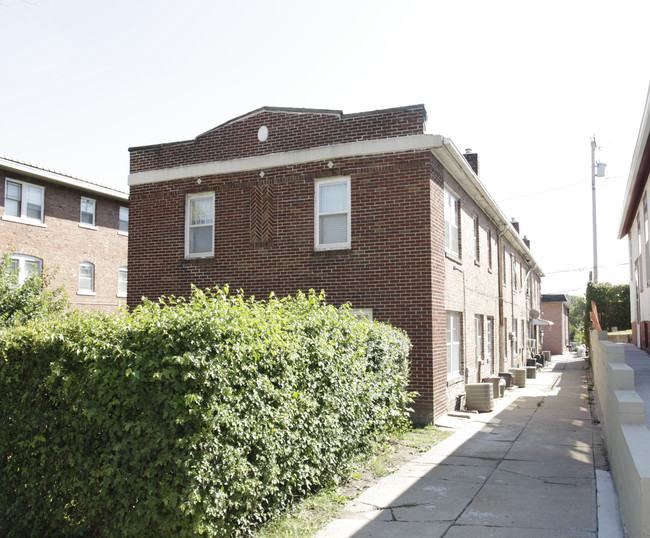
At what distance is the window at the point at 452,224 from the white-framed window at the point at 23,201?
16269 millimetres

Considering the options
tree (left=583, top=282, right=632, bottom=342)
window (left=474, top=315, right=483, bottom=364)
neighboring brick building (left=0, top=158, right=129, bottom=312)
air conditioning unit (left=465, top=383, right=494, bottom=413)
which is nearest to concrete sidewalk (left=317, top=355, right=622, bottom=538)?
air conditioning unit (left=465, top=383, right=494, bottom=413)

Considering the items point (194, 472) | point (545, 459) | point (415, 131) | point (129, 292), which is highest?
point (415, 131)

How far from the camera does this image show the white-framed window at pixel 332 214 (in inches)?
514

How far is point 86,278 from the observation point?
81.4 feet

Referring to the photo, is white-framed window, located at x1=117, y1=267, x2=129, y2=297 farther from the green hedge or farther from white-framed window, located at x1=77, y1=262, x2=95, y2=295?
the green hedge

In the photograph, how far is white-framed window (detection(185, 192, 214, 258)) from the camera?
14.6 m

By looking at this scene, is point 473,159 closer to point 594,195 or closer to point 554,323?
point 594,195

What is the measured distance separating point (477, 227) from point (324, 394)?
11.9 m

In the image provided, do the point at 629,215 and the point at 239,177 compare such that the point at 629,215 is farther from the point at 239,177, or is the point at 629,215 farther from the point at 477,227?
the point at 239,177

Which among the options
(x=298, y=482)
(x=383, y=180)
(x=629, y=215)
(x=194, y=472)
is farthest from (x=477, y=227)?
(x=194, y=472)

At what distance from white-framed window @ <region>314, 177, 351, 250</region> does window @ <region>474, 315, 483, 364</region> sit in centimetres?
601

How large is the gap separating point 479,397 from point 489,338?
533 centimetres

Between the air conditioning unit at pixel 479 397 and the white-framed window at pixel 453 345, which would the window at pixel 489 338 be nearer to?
the white-framed window at pixel 453 345

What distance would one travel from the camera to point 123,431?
5000 millimetres
